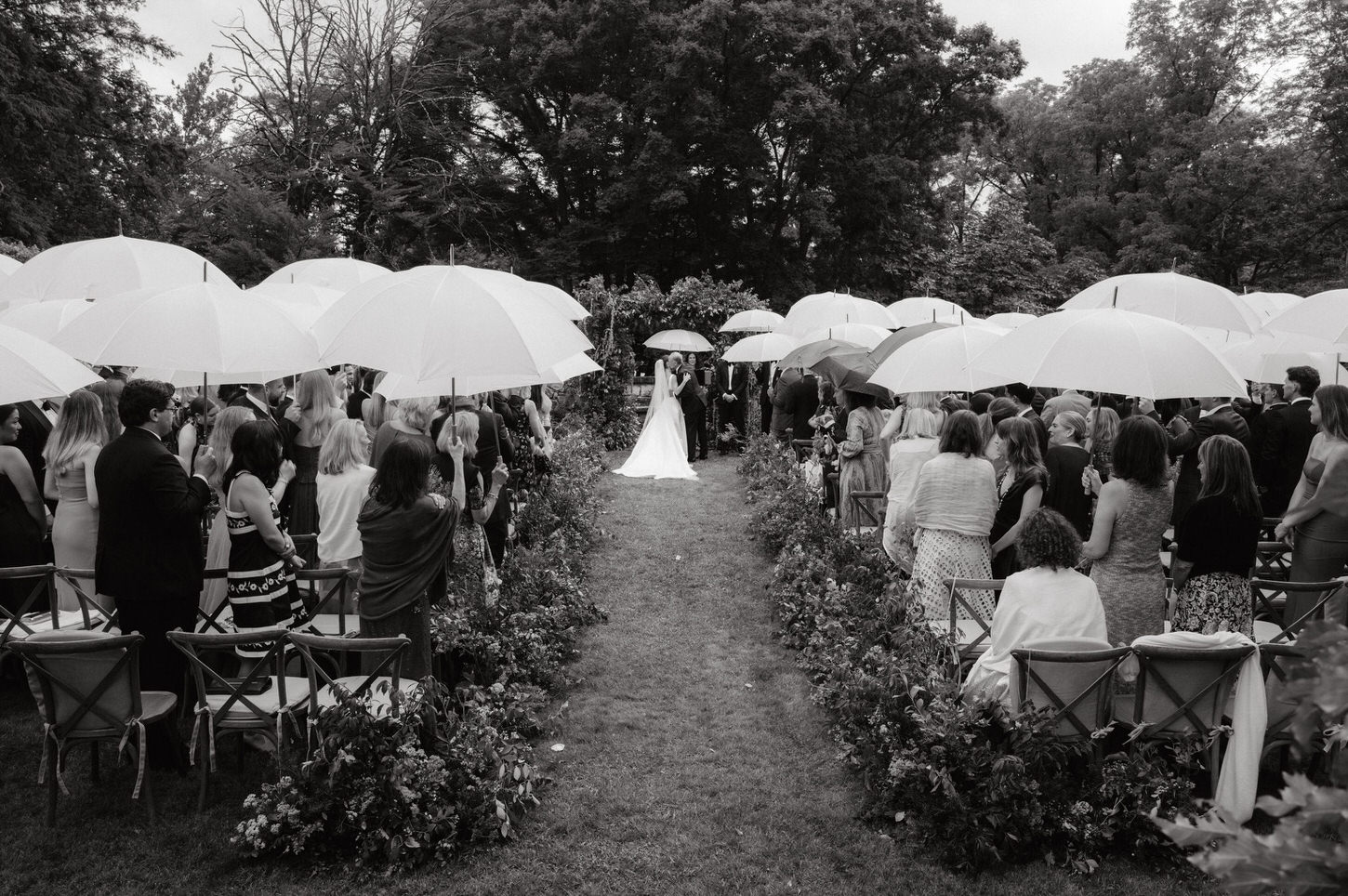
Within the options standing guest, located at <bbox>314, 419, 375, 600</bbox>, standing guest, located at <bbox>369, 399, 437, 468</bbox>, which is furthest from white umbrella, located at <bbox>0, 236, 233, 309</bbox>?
standing guest, located at <bbox>314, 419, 375, 600</bbox>

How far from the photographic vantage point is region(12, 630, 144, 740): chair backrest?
175 inches

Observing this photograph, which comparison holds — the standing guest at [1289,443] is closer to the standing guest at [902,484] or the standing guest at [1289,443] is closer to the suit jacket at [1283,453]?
the suit jacket at [1283,453]

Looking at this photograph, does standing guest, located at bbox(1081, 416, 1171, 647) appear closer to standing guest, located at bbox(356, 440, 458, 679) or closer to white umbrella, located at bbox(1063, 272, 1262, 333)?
white umbrella, located at bbox(1063, 272, 1262, 333)

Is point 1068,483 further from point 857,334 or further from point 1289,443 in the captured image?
point 857,334

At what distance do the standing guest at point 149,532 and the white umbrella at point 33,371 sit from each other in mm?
634

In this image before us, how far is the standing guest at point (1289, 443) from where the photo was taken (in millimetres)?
7914

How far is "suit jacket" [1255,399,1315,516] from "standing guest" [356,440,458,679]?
22.8ft

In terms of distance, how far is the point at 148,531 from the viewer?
494 cm

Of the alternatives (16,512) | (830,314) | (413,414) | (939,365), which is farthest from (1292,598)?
(830,314)

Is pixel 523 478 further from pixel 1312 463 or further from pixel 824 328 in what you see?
pixel 1312 463

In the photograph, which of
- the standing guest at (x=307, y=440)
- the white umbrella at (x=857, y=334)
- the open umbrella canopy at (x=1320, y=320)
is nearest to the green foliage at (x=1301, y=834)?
the standing guest at (x=307, y=440)

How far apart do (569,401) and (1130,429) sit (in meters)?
14.1

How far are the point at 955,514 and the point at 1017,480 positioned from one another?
0.49 m

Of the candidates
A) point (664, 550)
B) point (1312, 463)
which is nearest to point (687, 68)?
point (664, 550)
